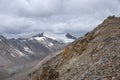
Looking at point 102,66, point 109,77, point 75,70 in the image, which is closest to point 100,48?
point 75,70

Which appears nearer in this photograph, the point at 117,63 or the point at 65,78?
the point at 117,63

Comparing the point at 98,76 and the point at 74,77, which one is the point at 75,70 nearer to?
the point at 74,77

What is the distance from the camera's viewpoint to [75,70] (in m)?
40.1

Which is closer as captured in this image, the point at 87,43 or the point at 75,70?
the point at 75,70

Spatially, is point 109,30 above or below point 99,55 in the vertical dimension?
above

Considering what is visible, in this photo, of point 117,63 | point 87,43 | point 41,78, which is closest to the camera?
point 117,63

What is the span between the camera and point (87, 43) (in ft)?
173

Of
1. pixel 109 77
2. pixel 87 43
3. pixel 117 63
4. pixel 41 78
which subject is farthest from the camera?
pixel 87 43

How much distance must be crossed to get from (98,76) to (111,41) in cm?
1036

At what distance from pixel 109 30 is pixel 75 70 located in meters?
14.7

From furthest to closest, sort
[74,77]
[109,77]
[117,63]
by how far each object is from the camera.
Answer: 1. [74,77]
2. [117,63]
3. [109,77]

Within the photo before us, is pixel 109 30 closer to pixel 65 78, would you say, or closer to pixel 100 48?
pixel 100 48

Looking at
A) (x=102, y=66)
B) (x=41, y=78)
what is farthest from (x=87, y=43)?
(x=102, y=66)

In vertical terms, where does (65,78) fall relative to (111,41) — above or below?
below
